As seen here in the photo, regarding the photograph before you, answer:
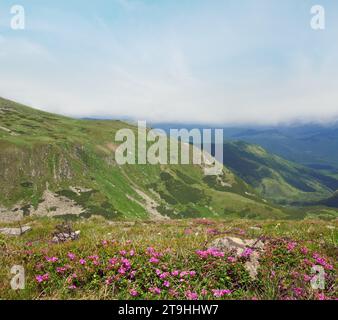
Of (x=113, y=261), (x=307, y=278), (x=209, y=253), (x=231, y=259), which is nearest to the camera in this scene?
(x=307, y=278)

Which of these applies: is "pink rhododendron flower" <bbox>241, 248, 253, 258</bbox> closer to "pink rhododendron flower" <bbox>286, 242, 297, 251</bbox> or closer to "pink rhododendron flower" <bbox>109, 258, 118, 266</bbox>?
"pink rhododendron flower" <bbox>286, 242, 297, 251</bbox>

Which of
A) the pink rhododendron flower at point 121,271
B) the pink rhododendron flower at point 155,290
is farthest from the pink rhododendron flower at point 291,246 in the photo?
the pink rhododendron flower at point 121,271

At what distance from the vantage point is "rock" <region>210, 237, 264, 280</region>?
800cm

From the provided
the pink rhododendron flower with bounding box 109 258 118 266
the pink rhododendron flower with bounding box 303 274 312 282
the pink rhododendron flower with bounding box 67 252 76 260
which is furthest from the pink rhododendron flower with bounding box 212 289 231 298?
the pink rhododendron flower with bounding box 67 252 76 260

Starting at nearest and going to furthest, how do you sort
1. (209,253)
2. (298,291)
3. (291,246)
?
(298,291) → (209,253) → (291,246)

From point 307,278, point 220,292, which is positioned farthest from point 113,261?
point 307,278

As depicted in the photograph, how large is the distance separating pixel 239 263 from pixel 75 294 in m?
3.69

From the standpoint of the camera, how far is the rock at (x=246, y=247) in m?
8.00

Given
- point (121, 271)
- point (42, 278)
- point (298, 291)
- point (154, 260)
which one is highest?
point (154, 260)

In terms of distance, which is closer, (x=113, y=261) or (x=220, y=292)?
(x=220, y=292)

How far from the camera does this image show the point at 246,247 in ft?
29.5

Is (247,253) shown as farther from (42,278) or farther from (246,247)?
(42,278)

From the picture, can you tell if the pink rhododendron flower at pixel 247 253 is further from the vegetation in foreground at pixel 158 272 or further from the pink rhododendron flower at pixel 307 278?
the pink rhododendron flower at pixel 307 278
